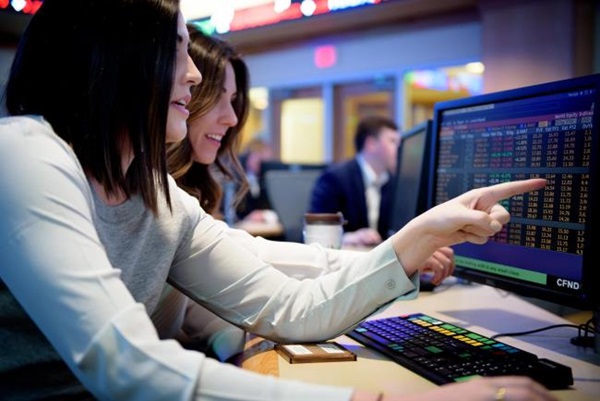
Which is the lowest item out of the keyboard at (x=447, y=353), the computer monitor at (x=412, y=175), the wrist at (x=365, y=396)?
the keyboard at (x=447, y=353)

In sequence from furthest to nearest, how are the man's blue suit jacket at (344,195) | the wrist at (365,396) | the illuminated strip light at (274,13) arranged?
the illuminated strip light at (274,13) → the man's blue suit jacket at (344,195) → the wrist at (365,396)

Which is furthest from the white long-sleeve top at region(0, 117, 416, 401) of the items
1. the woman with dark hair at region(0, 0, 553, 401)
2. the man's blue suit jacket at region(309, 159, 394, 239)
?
A: the man's blue suit jacket at region(309, 159, 394, 239)

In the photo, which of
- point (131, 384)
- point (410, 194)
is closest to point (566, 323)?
point (410, 194)

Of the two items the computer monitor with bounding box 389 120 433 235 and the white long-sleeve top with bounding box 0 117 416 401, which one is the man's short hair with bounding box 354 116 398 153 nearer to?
the computer monitor with bounding box 389 120 433 235

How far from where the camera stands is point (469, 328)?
117 centimetres

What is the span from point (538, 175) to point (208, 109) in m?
0.94

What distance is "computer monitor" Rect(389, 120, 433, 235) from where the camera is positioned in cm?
163

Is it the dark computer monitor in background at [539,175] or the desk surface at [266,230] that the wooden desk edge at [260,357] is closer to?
the dark computer monitor in background at [539,175]

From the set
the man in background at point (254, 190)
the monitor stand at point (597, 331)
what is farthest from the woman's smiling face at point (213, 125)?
the man in background at point (254, 190)

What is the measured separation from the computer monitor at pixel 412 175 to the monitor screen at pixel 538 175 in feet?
0.91

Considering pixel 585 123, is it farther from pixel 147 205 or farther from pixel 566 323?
pixel 147 205

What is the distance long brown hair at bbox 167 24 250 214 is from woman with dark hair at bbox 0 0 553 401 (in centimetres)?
49

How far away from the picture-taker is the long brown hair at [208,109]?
1.62m

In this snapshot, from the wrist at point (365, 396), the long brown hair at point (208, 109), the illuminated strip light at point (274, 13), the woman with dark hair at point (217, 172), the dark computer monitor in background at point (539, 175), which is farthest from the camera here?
the illuminated strip light at point (274, 13)
